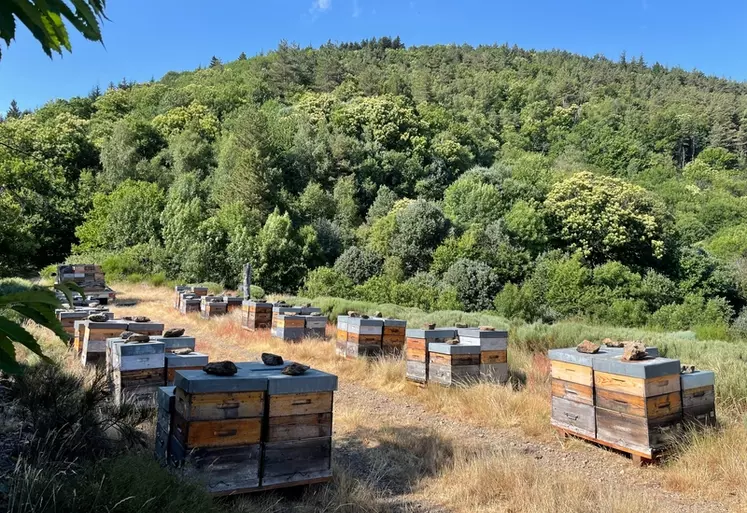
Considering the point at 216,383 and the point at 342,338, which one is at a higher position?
the point at 216,383

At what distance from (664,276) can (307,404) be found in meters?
40.1

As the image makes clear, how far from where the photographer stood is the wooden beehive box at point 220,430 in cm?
423

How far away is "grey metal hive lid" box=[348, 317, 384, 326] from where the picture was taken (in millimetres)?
11445

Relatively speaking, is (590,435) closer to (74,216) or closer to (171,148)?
(74,216)

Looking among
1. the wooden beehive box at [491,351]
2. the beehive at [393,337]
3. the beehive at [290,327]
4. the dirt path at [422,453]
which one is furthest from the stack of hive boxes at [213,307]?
the wooden beehive box at [491,351]

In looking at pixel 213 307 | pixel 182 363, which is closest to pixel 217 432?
pixel 182 363

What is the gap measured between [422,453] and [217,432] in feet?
9.51

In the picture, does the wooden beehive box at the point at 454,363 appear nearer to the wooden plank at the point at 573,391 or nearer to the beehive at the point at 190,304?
the wooden plank at the point at 573,391

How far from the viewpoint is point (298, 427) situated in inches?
183

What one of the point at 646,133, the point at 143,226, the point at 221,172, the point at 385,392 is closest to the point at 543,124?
the point at 646,133

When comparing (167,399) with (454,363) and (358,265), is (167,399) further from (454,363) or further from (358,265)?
(358,265)

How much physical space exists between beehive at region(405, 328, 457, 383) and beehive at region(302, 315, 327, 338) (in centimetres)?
494

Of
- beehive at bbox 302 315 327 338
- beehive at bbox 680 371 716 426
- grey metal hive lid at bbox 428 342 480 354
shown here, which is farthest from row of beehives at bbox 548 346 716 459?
beehive at bbox 302 315 327 338

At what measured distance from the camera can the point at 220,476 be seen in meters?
4.28
